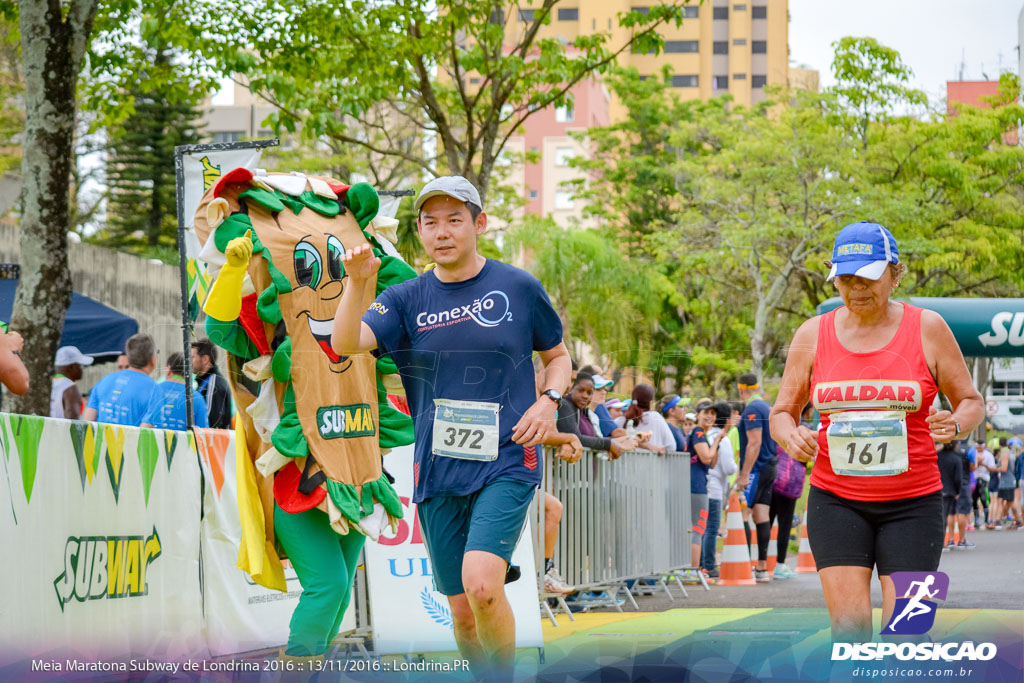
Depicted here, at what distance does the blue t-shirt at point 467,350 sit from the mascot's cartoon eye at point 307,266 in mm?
783

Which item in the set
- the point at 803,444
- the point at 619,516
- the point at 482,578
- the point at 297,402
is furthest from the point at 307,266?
the point at 619,516

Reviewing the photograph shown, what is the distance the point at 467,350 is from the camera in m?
4.68

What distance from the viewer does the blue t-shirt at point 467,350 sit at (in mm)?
4660

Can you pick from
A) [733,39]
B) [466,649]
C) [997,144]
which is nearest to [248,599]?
[466,649]

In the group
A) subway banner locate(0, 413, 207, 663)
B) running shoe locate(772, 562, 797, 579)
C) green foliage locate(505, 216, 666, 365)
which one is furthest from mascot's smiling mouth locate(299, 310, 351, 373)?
green foliage locate(505, 216, 666, 365)

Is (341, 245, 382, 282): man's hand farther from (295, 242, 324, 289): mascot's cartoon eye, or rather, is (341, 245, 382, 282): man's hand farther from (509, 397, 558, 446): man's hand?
(295, 242, 324, 289): mascot's cartoon eye

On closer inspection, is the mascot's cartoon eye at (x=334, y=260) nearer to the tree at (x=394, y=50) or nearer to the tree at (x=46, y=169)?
the tree at (x=46, y=169)

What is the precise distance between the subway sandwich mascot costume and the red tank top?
190 cm

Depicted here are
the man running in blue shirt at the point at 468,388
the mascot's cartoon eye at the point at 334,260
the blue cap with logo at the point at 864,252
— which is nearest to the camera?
the man running in blue shirt at the point at 468,388

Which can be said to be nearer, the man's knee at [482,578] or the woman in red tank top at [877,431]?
the man's knee at [482,578]

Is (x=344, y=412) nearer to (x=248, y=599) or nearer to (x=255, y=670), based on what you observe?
(x=255, y=670)

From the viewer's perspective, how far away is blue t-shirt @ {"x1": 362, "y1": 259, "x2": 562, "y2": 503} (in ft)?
15.3

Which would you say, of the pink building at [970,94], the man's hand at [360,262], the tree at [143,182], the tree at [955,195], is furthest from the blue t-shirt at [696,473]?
the tree at [143,182]

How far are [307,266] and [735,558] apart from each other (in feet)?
26.9
